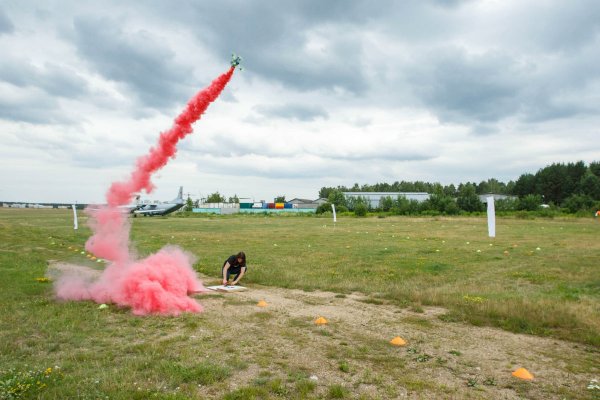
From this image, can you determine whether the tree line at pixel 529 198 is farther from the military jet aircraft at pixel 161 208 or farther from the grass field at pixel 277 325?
the grass field at pixel 277 325

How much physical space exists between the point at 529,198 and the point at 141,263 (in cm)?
7532

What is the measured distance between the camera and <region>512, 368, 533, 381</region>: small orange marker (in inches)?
259

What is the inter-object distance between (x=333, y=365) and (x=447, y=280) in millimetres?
9275

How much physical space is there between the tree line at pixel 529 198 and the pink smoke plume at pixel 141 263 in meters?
60.9

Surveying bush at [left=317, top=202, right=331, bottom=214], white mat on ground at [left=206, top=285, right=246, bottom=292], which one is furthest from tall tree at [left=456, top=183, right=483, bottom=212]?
white mat on ground at [left=206, top=285, right=246, bottom=292]

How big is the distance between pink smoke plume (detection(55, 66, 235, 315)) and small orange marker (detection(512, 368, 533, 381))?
277 inches

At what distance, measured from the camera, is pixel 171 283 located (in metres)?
11.5

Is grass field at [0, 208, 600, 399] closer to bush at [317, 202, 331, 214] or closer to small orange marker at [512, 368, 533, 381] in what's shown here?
small orange marker at [512, 368, 533, 381]

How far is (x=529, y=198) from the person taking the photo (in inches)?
2894

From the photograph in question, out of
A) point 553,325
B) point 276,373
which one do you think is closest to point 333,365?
point 276,373

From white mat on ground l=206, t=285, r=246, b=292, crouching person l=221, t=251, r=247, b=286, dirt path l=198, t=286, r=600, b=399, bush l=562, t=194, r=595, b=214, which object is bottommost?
dirt path l=198, t=286, r=600, b=399

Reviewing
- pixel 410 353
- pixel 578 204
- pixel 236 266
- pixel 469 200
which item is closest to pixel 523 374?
pixel 410 353

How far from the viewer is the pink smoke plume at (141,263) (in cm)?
1065

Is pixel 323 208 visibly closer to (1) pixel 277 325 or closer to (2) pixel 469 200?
(2) pixel 469 200
